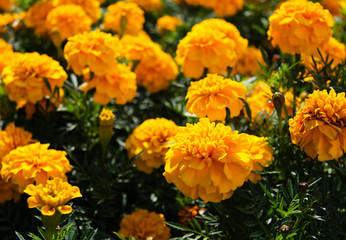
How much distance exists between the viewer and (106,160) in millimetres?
1867

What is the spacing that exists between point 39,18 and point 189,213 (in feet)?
4.77

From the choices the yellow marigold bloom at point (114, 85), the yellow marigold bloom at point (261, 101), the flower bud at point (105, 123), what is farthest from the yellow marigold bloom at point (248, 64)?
the flower bud at point (105, 123)

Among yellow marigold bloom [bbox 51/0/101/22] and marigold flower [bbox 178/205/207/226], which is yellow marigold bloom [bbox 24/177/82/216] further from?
yellow marigold bloom [bbox 51/0/101/22]

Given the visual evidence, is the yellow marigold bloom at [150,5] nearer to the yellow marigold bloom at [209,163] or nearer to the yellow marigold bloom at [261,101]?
the yellow marigold bloom at [261,101]

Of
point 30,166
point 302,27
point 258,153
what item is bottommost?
point 30,166

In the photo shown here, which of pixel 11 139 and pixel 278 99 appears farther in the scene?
pixel 11 139

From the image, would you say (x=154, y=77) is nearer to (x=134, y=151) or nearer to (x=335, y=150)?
(x=134, y=151)

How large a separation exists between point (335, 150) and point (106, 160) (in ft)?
3.19

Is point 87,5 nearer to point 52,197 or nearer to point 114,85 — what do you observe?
point 114,85

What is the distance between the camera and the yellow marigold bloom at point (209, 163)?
1.19m

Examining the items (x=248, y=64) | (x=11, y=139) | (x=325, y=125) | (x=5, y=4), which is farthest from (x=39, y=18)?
(x=325, y=125)

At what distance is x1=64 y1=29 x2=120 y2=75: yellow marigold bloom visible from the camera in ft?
5.70

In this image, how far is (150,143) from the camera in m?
1.69

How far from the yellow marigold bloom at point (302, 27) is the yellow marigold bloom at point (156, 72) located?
715 millimetres
